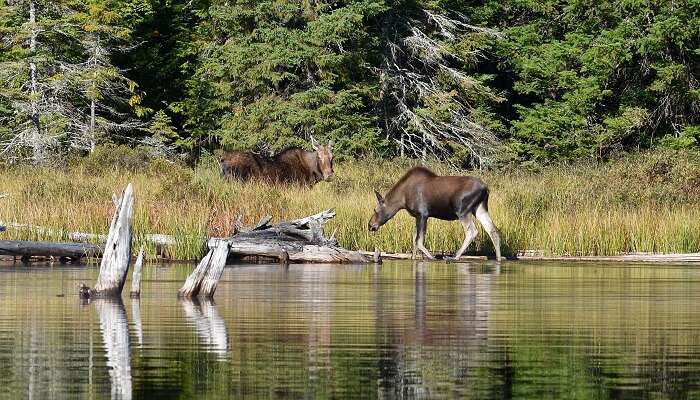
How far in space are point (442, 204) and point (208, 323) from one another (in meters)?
11.8

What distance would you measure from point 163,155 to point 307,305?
29.2 metres

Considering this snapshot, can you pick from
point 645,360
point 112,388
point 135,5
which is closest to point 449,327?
point 645,360

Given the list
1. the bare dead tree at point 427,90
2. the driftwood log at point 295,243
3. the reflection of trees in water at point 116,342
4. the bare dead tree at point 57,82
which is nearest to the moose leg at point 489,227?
the driftwood log at point 295,243

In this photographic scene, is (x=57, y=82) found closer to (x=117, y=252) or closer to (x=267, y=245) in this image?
(x=267, y=245)

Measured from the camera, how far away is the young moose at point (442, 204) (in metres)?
23.6

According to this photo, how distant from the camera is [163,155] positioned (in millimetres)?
42812

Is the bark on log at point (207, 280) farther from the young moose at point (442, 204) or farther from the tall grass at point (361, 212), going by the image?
the young moose at point (442, 204)

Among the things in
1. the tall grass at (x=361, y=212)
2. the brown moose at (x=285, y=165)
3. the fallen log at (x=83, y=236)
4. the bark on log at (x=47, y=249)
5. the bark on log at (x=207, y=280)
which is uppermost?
the brown moose at (x=285, y=165)

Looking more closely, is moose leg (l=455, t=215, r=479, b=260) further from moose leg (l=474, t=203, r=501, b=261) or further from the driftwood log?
the driftwood log

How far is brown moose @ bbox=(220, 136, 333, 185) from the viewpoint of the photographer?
3100cm

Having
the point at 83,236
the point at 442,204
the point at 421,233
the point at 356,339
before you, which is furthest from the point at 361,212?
the point at 356,339

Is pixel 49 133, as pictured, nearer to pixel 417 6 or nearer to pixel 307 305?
pixel 417 6

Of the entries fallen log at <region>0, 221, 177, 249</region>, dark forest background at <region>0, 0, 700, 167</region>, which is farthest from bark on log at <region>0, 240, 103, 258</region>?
dark forest background at <region>0, 0, 700, 167</region>

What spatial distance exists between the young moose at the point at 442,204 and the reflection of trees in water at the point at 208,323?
9.32 m
